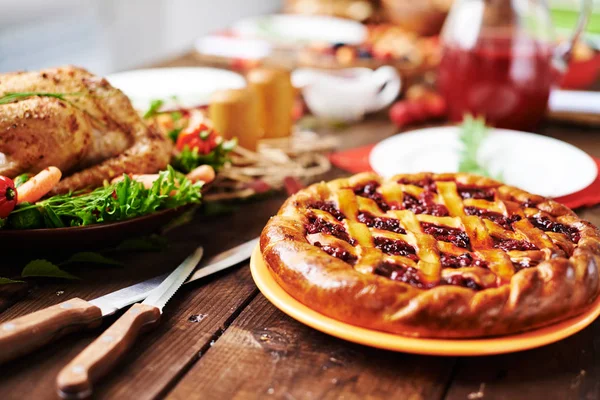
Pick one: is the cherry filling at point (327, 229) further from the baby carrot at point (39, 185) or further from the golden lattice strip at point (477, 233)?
the baby carrot at point (39, 185)

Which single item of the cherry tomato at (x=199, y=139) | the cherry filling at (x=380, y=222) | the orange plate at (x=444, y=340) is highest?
the cherry tomato at (x=199, y=139)

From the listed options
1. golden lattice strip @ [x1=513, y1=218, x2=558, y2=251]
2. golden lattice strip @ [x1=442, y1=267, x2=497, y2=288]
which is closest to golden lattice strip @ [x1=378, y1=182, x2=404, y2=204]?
golden lattice strip @ [x1=513, y1=218, x2=558, y2=251]

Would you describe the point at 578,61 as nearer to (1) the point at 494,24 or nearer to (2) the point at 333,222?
(1) the point at 494,24

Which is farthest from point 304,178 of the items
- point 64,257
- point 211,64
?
point 211,64

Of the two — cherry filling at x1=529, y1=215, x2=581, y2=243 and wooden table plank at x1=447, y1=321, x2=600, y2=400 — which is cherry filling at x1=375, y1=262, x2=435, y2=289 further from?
cherry filling at x1=529, y1=215, x2=581, y2=243

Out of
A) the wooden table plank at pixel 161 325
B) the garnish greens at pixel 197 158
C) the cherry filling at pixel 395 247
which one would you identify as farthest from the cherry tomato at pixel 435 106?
the cherry filling at pixel 395 247

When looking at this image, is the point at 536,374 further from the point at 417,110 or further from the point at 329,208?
the point at 417,110

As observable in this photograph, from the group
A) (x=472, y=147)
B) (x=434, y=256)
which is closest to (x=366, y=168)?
(x=472, y=147)

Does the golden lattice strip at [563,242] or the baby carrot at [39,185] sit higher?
the baby carrot at [39,185]
